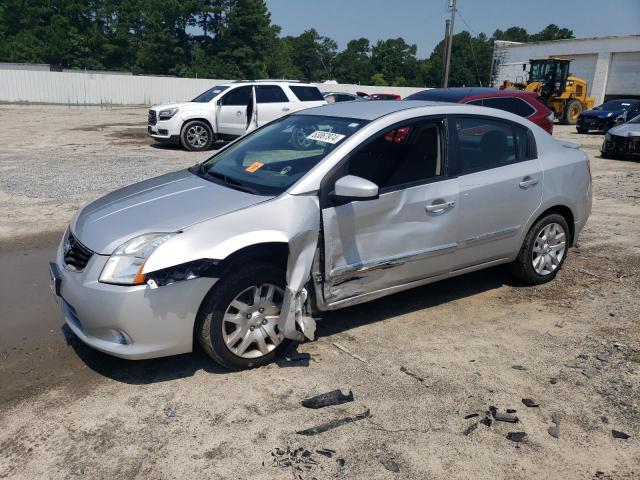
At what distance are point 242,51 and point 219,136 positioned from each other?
54.1 metres

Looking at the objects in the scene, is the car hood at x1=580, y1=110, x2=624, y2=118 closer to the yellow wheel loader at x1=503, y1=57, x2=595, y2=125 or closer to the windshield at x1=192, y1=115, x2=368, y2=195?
the yellow wheel loader at x1=503, y1=57, x2=595, y2=125

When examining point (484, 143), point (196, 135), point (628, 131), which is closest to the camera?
point (484, 143)

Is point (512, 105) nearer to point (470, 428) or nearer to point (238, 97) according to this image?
point (238, 97)

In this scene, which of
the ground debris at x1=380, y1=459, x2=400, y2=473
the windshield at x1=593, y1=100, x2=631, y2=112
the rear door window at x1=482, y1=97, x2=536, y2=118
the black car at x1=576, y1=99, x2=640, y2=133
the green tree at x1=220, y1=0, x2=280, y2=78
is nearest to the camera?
the ground debris at x1=380, y1=459, x2=400, y2=473

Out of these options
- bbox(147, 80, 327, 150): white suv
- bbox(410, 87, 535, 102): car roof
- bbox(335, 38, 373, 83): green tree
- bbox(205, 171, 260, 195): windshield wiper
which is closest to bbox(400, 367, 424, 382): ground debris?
bbox(205, 171, 260, 195): windshield wiper

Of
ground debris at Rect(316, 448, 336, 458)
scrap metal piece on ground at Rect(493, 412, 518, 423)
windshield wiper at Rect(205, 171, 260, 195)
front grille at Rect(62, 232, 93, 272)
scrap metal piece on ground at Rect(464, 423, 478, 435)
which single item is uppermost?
windshield wiper at Rect(205, 171, 260, 195)

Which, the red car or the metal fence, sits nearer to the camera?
the red car

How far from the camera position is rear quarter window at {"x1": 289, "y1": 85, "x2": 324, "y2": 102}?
15.8m

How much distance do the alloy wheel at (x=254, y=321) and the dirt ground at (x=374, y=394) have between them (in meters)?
0.18

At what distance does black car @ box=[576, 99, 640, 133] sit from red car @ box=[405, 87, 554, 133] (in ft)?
46.3

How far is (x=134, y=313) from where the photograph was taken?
128 inches

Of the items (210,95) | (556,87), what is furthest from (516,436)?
(556,87)

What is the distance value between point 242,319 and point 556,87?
28.5m

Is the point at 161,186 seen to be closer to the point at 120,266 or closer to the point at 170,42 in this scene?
the point at 120,266
